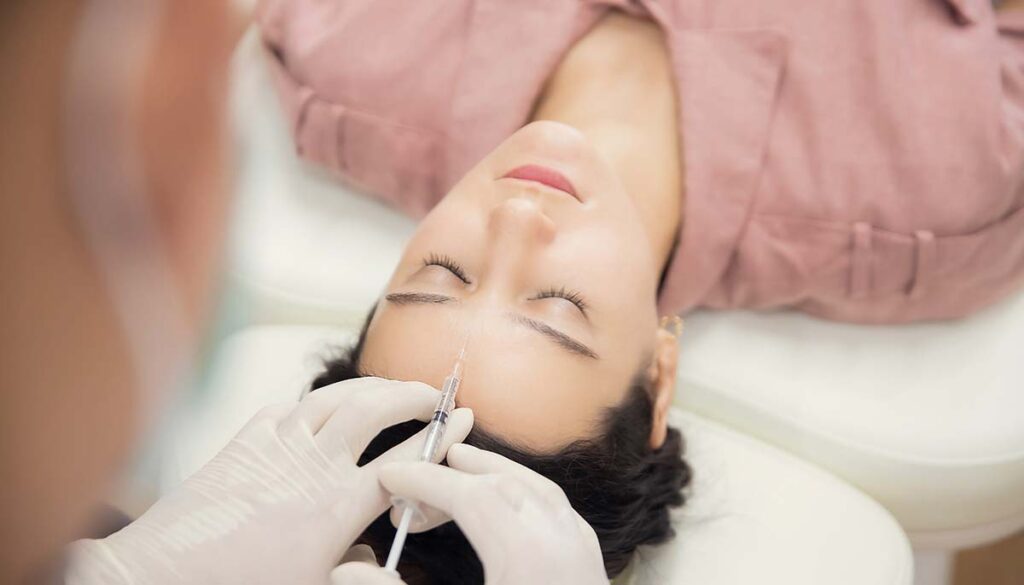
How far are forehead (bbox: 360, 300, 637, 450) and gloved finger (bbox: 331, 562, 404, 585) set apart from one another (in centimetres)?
23

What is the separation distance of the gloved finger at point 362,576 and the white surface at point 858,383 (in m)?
0.55

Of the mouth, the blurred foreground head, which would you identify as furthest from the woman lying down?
the blurred foreground head

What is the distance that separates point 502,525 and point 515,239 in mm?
333

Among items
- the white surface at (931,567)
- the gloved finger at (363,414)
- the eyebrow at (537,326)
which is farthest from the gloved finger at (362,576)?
the white surface at (931,567)

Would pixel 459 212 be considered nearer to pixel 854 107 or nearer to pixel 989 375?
pixel 854 107

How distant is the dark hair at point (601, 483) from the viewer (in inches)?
34.8

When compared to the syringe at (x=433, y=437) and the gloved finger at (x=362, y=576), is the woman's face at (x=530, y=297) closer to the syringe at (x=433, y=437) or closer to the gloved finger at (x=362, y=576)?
the syringe at (x=433, y=437)

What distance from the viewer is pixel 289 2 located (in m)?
1.36

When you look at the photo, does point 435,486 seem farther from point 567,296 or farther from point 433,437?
point 567,296

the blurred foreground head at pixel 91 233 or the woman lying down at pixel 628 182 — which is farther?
the woman lying down at pixel 628 182

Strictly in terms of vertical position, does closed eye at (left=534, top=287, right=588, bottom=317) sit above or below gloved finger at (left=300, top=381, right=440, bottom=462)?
below

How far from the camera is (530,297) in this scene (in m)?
0.93

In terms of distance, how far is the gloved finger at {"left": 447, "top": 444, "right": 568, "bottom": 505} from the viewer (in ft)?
2.44

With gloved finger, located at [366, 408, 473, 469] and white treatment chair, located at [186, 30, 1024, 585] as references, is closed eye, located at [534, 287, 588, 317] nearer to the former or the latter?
gloved finger, located at [366, 408, 473, 469]
